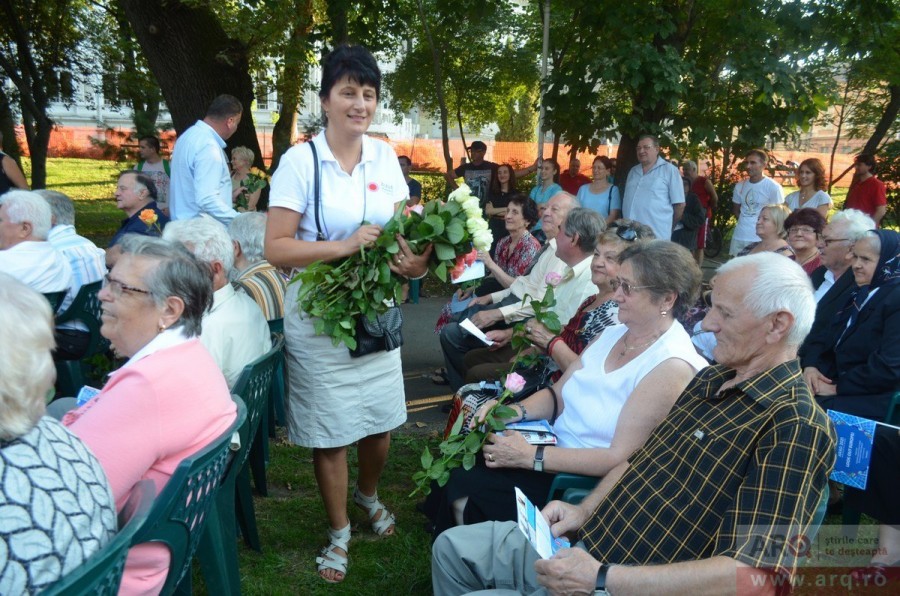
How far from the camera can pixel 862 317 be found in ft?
12.5

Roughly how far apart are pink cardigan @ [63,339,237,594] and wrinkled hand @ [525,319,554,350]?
196 cm

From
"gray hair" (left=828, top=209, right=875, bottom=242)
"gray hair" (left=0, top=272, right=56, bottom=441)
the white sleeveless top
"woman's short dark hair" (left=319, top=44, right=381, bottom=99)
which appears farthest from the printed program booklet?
"gray hair" (left=828, top=209, right=875, bottom=242)

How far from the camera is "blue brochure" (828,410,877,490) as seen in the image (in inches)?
112

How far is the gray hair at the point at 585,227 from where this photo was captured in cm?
427

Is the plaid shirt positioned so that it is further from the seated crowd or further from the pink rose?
the pink rose

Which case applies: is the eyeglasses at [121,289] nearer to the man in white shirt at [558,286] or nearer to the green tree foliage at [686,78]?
the man in white shirt at [558,286]

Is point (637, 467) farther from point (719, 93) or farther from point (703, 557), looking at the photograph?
point (719, 93)

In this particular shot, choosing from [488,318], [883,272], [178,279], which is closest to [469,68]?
[488,318]

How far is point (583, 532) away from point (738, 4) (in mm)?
7542

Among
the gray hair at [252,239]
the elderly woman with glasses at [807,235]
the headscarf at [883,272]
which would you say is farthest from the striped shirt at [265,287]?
the elderly woman with glasses at [807,235]

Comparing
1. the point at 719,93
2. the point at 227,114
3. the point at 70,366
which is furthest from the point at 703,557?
the point at 719,93

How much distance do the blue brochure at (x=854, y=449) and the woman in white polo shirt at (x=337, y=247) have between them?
1.75m

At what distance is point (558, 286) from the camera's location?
4484 mm

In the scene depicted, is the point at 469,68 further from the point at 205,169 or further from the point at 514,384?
the point at 514,384
